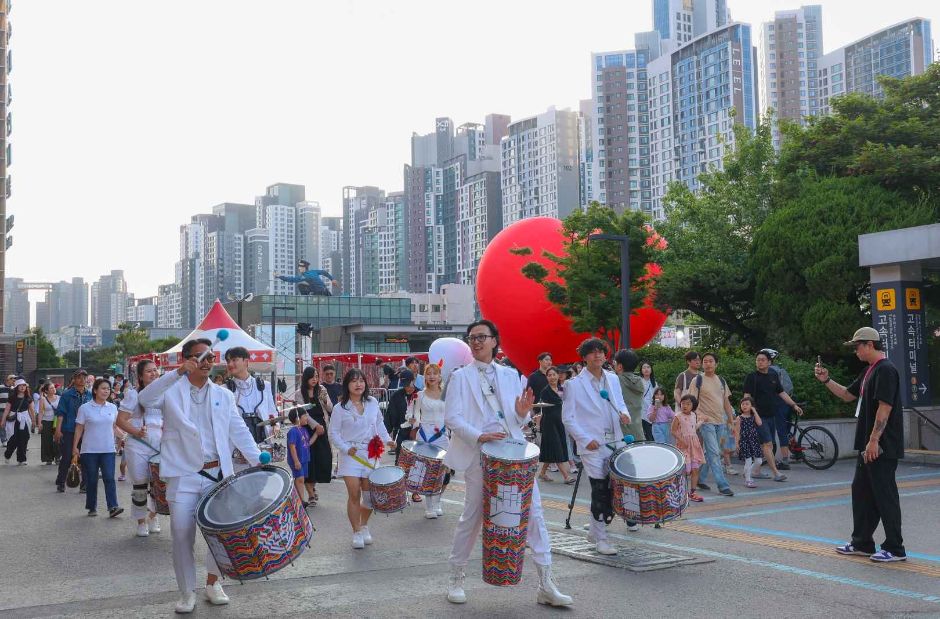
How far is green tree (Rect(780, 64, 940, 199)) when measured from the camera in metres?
19.6

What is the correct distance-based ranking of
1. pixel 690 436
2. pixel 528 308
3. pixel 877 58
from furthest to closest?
pixel 877 58 → pixel 528 308 → pixel 690 436

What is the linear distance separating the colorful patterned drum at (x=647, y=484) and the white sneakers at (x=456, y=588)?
1709 mm

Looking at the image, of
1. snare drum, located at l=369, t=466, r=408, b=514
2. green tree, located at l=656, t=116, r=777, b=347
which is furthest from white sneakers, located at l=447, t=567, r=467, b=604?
green tree, located at l=656, t=116, r=777, b=347

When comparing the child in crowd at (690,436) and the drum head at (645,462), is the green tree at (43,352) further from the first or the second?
the drum head at (645,462)

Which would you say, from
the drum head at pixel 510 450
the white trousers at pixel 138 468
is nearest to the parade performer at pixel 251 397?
the white trousers at pixel 138 468

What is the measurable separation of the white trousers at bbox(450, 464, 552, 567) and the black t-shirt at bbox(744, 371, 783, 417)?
7348mm

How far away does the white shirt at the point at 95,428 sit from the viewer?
412 inches

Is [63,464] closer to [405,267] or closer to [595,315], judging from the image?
[595,315]

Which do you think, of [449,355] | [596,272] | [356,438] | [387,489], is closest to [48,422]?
[449,355]

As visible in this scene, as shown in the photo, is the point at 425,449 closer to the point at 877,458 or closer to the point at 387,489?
the point at 387,489

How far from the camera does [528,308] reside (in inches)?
1083

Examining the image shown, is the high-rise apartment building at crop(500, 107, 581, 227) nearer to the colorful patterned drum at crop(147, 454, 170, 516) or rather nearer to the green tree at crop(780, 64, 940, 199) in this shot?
the green tree at crop(780, 64, 940, 199)

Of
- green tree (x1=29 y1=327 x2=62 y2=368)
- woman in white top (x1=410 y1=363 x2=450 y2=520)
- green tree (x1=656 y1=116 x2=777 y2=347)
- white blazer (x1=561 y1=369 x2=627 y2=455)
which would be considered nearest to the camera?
white blazer (x1=561 y1=369 x2=627 y2=455)

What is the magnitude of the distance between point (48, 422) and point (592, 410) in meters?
14.7
